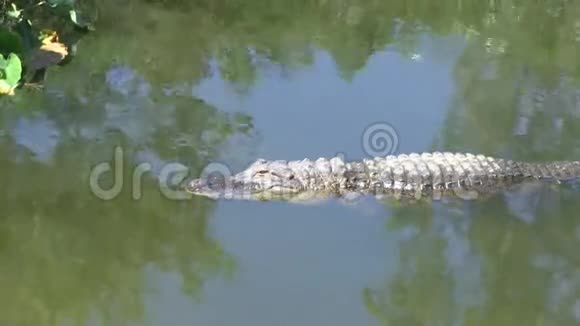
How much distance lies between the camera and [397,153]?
18.6 feet

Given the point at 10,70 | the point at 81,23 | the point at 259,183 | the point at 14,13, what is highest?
the point at 81,23

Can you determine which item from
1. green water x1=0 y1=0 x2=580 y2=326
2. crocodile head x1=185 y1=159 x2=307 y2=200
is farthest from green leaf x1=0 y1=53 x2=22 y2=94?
crocodile head x1=185 y1=159 x2=307 y2=200

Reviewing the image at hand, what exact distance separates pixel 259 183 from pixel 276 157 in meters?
0.46

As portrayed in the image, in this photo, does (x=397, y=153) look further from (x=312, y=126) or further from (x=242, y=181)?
Answer: (x=242, y=181)

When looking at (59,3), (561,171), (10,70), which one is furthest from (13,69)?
(561,171)

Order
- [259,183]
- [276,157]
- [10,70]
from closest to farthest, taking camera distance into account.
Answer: [259,183] < [10,70] < [276,157]

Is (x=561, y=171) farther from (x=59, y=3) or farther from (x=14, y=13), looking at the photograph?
(x=14, y=13)

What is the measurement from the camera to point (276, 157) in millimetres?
5512

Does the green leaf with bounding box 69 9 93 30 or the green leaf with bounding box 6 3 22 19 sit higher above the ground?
the green leaf with bounding box 69 9 93 30

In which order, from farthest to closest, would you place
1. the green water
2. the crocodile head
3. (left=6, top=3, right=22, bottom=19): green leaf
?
(left=6, top=3, right=22, bottom=19): green leaf → the crocodile head → the green water

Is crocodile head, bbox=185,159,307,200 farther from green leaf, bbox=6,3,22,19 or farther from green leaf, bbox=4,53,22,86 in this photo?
green leaf, bbox=6,3,22,19

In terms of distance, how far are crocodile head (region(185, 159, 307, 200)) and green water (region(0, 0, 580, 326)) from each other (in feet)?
0.32

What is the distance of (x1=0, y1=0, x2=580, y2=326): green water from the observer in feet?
13.5

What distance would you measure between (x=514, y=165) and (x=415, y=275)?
1314 mm
